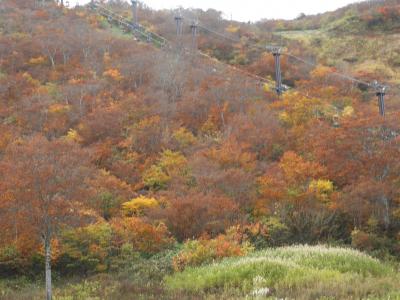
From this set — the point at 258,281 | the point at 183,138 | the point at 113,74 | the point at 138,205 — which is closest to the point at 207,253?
the point at 258,281

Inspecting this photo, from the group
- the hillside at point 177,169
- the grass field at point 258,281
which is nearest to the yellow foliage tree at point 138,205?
the hillside at point 177,169

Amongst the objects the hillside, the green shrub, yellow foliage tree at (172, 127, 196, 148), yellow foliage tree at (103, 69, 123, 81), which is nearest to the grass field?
the hillside

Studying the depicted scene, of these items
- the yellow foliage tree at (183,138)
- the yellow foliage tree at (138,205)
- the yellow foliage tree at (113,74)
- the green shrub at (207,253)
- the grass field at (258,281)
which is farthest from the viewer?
the yellow foliage tree at (113,74)

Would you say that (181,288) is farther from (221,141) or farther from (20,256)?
(221,141)

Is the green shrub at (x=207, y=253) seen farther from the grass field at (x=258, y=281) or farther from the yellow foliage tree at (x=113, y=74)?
the yellow foliage tree at (x=113, y=74)

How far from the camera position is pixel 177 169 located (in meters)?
28.2

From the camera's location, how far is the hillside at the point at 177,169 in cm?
1720

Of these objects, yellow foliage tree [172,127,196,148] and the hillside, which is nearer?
the hillside

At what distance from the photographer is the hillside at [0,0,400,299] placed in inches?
677

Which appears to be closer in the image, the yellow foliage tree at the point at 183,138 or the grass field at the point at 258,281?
the grass field at the point at 258,281

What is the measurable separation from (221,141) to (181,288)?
14.9m

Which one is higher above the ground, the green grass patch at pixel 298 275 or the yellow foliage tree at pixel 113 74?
the yellow foliage tree at pixel 113 74

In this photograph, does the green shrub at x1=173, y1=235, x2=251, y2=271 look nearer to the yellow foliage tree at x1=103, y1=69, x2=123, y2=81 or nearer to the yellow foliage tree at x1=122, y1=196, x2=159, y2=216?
the yellow foliage tree at x1=122, y1=196, x2=159, y2=216

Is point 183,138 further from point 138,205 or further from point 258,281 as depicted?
point 258,281
